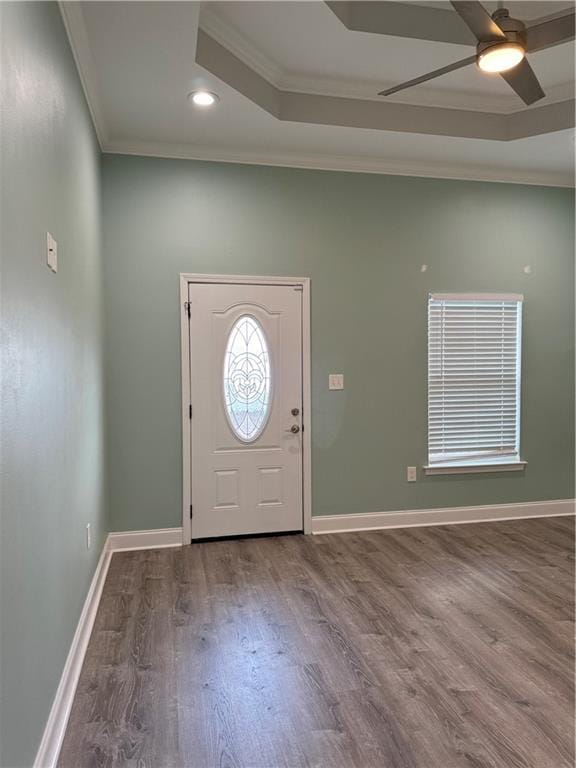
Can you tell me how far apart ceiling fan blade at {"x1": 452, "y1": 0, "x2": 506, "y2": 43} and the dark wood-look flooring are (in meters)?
2.77

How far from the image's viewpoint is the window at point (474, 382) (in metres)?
4.44

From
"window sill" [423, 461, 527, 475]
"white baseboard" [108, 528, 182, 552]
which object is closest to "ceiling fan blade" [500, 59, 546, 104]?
"window sill" [423, 461, 527, 475]

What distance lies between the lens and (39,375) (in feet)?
5.70

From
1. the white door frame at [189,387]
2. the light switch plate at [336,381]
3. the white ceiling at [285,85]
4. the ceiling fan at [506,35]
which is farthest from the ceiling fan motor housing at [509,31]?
the light switch plate at [336,381]

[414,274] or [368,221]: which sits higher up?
[368,221]

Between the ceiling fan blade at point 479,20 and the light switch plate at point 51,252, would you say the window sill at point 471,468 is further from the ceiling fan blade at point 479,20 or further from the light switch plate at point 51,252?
the light switch plate at point 51,252

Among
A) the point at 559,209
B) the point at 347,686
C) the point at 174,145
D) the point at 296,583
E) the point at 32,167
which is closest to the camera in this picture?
the point at 32,167

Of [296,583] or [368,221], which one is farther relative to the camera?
[368,221]

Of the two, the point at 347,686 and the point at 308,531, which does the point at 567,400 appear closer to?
the point at 308,531

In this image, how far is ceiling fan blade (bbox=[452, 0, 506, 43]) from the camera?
198cm

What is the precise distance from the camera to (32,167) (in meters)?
1.66

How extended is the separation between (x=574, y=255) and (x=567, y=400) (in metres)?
1.33

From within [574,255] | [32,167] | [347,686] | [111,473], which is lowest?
[347,686]

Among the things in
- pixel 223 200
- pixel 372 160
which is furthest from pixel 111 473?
pixel 372 160
